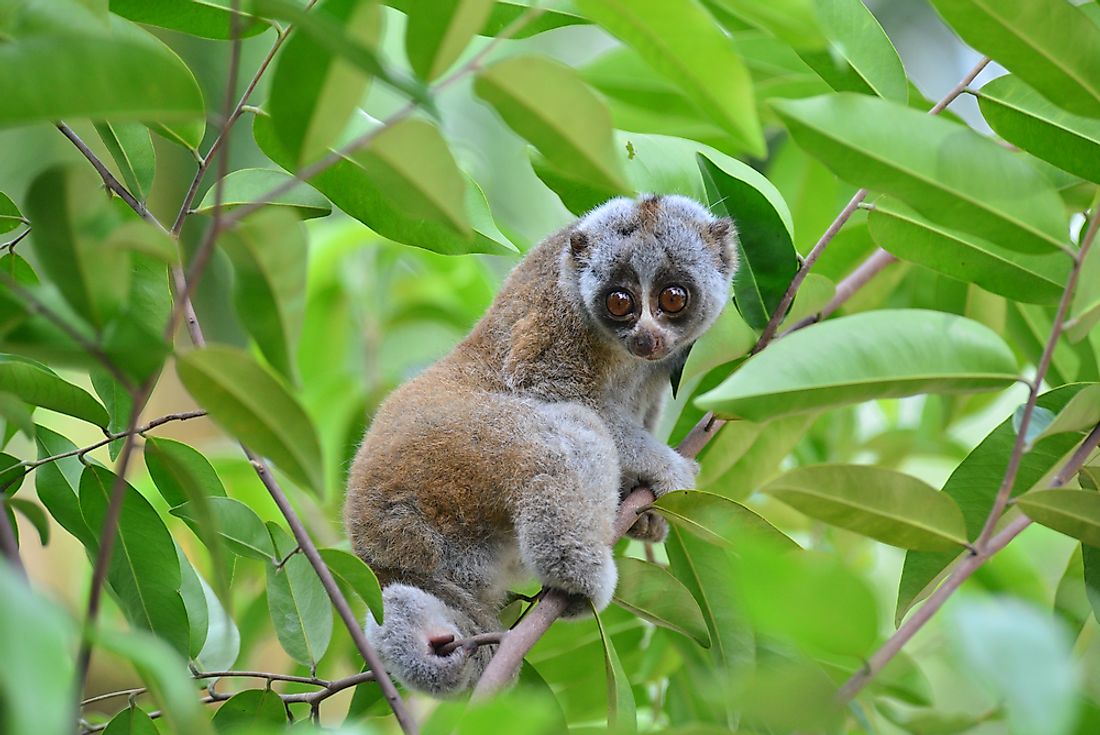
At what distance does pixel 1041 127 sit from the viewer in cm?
167

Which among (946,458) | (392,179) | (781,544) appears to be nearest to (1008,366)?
(781,544)

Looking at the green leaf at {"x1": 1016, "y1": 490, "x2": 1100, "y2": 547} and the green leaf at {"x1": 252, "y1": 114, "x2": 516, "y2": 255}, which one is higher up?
the green leaf at {"x1": 252, "y1": 114, "x2": 516, "y2": 255}

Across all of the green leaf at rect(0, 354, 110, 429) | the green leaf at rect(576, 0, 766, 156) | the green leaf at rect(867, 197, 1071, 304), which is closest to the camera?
the green leaf at rect(576, 0, 766, 156)

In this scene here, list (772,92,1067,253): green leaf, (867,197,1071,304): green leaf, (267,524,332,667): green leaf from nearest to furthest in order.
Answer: (772,92,1067,253): green leaf, (867,197,1071,304): green leaf, (267,524,332,667): green leaf

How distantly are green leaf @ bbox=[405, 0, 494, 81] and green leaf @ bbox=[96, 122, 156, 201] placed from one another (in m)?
0.77

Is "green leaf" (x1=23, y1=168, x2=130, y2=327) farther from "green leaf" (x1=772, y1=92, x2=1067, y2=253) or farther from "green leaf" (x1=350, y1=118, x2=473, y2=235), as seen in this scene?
"green leaf" (x1=772, y1=92, x2=1067, y2=253)

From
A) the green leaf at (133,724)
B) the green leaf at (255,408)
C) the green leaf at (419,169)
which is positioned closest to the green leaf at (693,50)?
the green leaf at (419,169)

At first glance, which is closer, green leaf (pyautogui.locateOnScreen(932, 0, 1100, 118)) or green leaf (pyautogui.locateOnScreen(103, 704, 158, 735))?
green leaf (pyautogui.locateOnScreen(932, 0, 1100, 118))

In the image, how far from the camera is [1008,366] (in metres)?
1.40

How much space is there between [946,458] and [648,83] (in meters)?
1.37

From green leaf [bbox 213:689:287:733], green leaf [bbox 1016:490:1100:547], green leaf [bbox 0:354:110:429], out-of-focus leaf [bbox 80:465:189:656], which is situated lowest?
green leaf [bbox 213:689:287:733]

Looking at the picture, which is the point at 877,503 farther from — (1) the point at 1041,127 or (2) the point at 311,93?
(2) the point at 311,93

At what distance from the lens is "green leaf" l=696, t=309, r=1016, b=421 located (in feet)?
3.98

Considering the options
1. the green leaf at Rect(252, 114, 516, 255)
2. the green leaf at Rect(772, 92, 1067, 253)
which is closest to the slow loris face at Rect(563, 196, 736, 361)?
the green leaf at Rect(252, 114, 516, 255)
